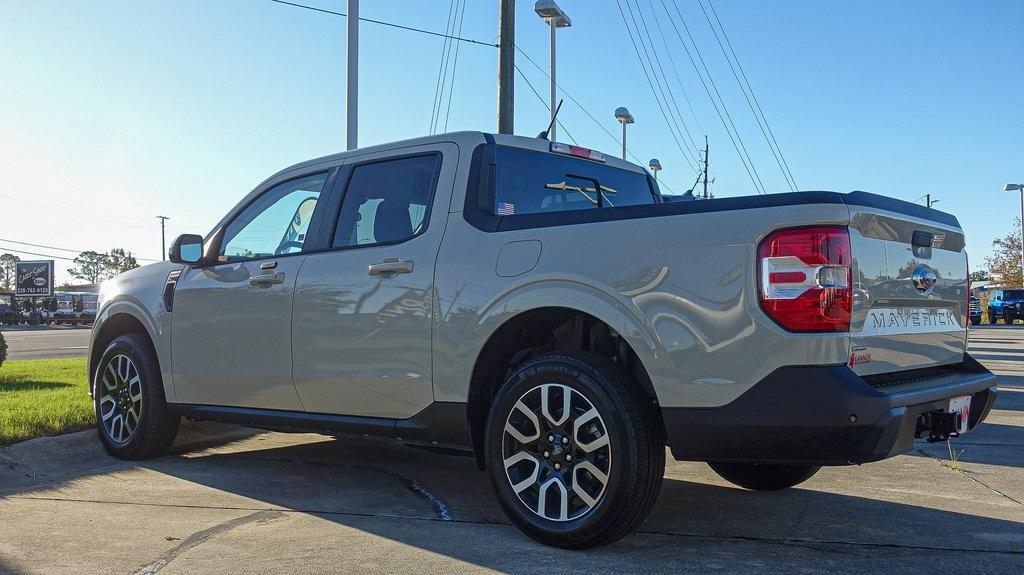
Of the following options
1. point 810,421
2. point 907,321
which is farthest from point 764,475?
point 810,421

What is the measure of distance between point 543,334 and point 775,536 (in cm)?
136

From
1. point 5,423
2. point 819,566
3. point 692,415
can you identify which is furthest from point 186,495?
point 819,566

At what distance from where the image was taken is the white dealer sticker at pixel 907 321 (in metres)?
3.35

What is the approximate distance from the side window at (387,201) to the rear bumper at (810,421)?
5.78 feet

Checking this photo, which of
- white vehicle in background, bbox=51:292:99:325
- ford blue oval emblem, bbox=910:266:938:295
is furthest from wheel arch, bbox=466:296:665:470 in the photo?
white vehicle in background, bbox=51:292:99:325

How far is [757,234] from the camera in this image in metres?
3.26

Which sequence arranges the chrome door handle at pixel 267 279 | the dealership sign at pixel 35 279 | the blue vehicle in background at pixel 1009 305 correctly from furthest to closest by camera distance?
the dealership sign at pixel 35 279 → the blue vehicle in background at pixel 1009 305 → the chrome door handle at pixel 267 279

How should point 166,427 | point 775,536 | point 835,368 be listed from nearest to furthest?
1. point 835,368
2. point 775,536
3. point 166,427

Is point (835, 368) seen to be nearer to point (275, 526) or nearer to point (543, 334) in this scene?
point (543, 334)

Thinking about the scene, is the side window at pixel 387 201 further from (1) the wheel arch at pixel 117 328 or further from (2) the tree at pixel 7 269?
(2) the tree at pixel 7 269

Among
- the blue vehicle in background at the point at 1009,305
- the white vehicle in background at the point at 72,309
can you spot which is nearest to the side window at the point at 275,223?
the blue vehicle in background at the point at 1009,305

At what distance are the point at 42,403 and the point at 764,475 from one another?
5793mm

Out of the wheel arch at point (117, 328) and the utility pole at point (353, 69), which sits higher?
the utility pole at point (353, 69)

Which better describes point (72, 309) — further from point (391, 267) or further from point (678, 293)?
point (678, 293)
